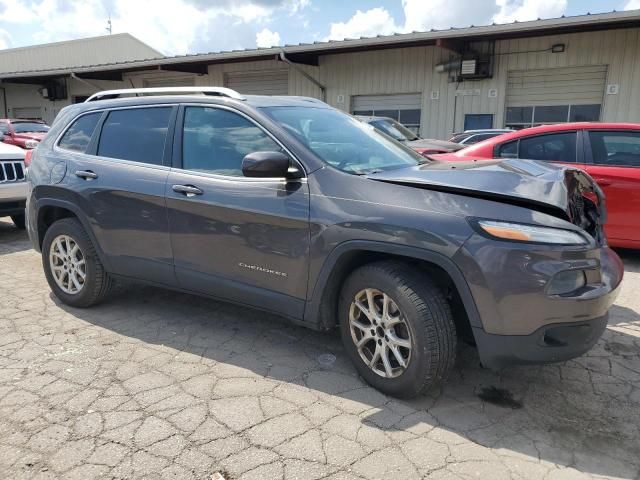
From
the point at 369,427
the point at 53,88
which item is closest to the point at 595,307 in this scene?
the point at 369,427

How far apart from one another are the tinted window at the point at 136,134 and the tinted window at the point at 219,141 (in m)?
0.25

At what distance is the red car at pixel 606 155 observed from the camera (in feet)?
17.7

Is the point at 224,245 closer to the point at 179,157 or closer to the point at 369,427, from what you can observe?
the point at 179,157

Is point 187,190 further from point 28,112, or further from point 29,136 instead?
point 28,112

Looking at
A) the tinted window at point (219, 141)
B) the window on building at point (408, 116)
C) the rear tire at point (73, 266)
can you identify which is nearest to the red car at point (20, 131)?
the window on building at point (408, 116)

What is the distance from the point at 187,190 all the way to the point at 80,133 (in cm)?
149

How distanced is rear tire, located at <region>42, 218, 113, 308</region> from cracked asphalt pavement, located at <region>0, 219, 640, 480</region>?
357mm

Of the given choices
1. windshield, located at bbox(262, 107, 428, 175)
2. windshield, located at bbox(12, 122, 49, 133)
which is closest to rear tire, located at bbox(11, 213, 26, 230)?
windshield, located at bbox(262, 107, 428, 175)

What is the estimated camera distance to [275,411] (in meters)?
2.80

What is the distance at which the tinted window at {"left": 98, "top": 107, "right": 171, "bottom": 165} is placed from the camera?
3760 mm

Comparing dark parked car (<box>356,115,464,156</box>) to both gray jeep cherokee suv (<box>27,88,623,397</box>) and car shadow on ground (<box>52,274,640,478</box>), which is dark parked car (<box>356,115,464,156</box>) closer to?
gray jeep cherokee suv (<box>27,88,623,397</box>)

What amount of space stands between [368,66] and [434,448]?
1493 cm

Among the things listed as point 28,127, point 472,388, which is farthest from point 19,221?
point 28,127

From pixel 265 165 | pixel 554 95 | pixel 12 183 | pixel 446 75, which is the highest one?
pixel 446 75
